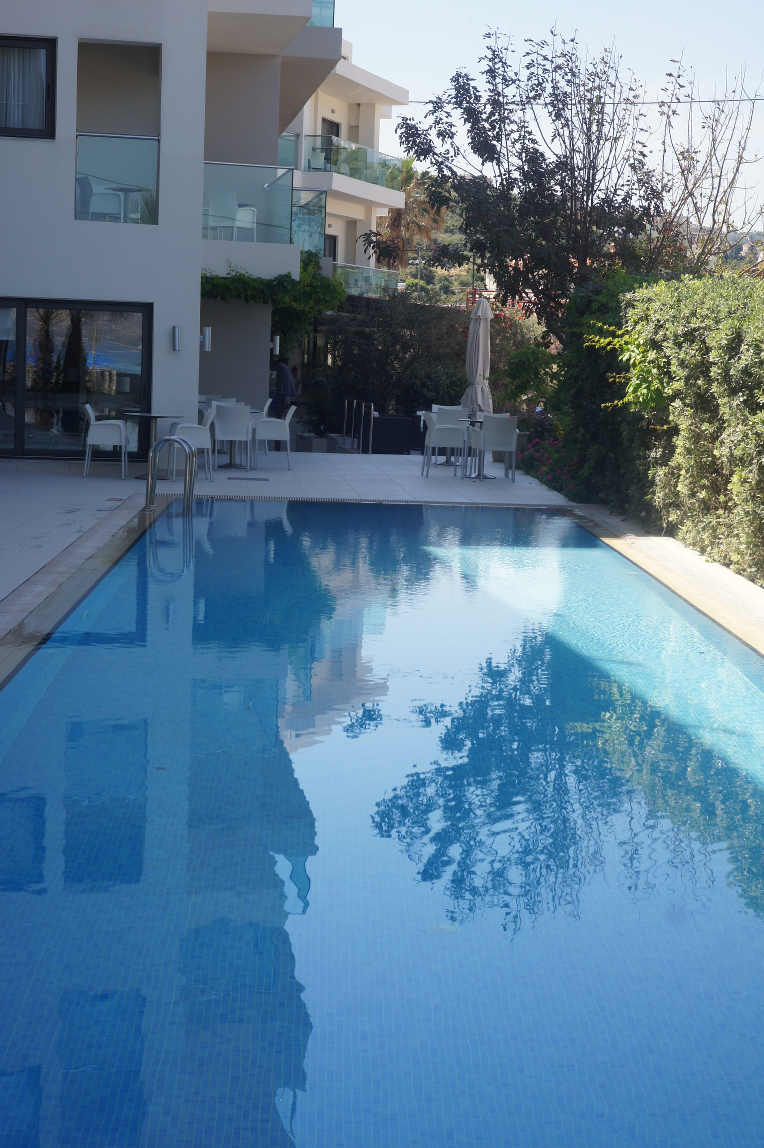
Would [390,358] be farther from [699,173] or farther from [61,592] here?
[61,592]

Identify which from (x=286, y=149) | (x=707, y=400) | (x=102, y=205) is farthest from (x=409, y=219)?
(x=707, y=400)

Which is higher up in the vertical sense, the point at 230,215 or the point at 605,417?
the point at 230,215

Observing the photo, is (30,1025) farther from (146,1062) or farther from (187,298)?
(187,298)

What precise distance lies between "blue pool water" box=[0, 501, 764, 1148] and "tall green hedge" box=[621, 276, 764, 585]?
179 cm

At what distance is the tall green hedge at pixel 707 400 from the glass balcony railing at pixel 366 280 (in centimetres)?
1617

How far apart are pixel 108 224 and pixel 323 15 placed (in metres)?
7.09

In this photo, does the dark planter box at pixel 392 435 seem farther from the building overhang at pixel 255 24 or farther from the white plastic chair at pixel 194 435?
the white plastic chair at pixel 194 435

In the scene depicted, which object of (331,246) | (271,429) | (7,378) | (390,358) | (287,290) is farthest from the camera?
(331,246)

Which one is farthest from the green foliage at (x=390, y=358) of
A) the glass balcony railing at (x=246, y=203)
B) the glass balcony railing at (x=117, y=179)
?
the glass balcony railing at (x=117, y=179)

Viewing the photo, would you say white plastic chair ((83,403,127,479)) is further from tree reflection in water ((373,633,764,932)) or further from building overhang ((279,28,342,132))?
tree reflection in water ((373,633,764,932))

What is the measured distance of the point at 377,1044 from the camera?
2887 millimetres

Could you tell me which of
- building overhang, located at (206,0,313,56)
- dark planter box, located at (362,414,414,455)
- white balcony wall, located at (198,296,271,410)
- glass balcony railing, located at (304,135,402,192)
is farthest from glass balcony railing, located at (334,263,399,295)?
building overhang, located at (206,0,313,56)

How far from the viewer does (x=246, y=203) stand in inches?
617

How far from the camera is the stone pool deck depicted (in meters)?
7.83
